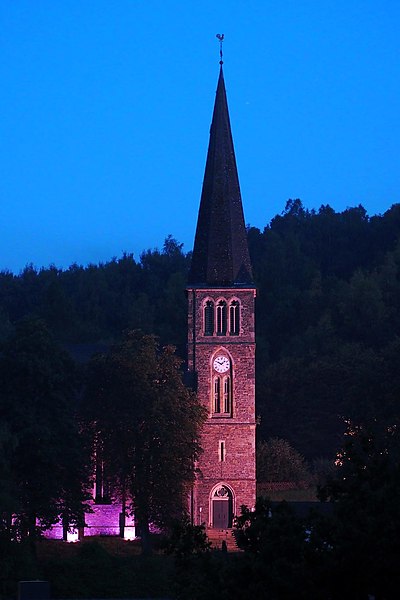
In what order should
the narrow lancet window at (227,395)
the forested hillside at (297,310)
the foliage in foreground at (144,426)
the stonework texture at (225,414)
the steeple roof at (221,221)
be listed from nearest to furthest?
the foliage in foreground at (144,426)
the stonework texture at (225,414)
the narrow lancet window at (227,395)
the steeple roof at (221,221)
the forested hillside at (297,310)

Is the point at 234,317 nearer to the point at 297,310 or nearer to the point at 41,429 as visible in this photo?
the point at 41,429

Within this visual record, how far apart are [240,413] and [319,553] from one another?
3661 centimetres

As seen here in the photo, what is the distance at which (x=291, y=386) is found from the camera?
99812 millimetres

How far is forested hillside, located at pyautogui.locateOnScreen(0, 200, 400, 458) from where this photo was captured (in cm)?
9700

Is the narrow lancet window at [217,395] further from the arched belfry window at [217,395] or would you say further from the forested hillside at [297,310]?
the forested hillside at [297,310]

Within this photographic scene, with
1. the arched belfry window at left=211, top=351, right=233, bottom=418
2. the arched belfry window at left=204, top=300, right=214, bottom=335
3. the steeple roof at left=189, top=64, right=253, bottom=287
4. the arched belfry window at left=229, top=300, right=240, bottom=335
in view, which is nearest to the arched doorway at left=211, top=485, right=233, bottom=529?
the arched belfry window at left=211, top=351, right=233, bottom=418

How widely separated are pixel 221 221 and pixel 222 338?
615 centimetres

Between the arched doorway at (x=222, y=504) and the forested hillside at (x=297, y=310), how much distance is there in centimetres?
1273

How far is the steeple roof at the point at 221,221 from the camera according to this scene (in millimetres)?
72688

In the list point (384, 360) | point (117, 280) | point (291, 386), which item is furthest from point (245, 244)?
point (117, 280)

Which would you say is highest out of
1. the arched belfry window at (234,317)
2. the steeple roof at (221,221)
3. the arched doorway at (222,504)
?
the steeple roof at (221,221)

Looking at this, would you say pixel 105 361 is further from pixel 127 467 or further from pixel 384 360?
pixel 384 360

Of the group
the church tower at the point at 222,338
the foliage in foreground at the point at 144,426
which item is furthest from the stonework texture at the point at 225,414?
the foliage in foreground at the point at 144,426

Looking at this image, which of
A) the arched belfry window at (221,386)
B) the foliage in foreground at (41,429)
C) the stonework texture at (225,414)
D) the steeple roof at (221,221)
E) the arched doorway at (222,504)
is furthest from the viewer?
the steeple roof at (221,221)
